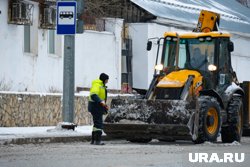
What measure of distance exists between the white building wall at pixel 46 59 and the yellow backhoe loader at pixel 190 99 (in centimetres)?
837

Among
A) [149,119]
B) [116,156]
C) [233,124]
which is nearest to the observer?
[116,156]

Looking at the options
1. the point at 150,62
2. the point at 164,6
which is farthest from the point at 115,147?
the point at 164,6

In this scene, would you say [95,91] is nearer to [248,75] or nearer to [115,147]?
[115,147]

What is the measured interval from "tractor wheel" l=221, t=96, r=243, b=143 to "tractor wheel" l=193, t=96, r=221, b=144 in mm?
829

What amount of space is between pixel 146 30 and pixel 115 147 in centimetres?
1875

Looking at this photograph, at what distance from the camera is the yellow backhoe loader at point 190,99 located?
22.8 meters

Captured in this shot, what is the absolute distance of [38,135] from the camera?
75.9 feet

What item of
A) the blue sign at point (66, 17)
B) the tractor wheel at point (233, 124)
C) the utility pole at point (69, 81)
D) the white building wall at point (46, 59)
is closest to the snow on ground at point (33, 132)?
→ the utility pole at point (69, 81)

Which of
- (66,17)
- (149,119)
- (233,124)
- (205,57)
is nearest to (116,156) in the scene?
(149,119)

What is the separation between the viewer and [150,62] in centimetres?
3962

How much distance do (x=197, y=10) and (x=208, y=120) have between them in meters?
23.0

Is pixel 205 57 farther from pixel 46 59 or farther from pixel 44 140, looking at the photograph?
pixel 46 59

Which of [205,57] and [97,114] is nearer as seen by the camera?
[97,114]

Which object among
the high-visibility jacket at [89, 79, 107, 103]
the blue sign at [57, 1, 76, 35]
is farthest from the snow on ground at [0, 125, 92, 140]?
the blue sign at [57, 1, 76, 35]
